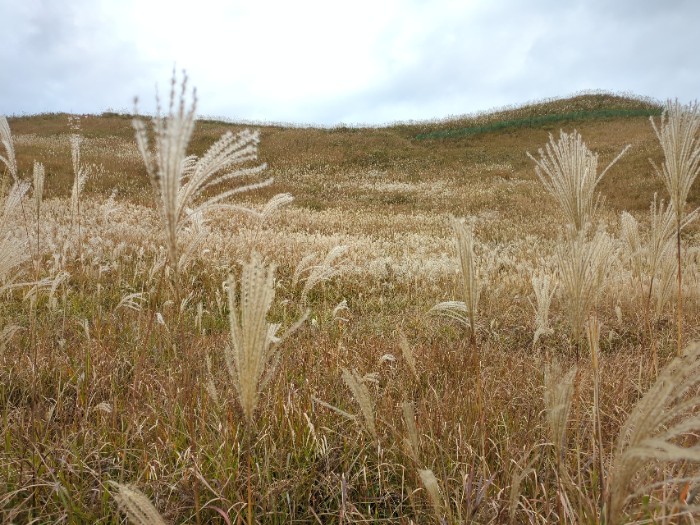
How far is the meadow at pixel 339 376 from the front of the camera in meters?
1.36

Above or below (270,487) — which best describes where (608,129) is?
above

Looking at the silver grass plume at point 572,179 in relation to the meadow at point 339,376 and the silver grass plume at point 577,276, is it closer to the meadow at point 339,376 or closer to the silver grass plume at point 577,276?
the meadow at point 339,376

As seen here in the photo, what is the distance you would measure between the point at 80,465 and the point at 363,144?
35.9 metres

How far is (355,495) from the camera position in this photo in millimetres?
2281

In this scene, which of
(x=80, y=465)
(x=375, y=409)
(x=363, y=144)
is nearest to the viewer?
(x=80, y=465)

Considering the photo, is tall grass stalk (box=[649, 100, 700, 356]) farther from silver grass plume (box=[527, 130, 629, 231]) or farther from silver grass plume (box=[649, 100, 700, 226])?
silver grass plume (box=[527, 130, 629, 231])

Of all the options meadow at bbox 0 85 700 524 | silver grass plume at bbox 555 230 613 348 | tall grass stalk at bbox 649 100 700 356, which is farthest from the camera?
tall grass stalk at bbox 649 100 700 356

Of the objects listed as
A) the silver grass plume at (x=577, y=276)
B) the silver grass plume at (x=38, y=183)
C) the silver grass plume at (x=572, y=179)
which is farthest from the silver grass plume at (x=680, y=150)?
the silver grass plume at (x=38, y=183)

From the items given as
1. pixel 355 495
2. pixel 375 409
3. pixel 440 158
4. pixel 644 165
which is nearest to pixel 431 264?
pixel 375 409

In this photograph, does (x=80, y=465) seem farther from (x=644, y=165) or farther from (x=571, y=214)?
(x=644, y=165)

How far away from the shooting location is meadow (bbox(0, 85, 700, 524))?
4.45 ft

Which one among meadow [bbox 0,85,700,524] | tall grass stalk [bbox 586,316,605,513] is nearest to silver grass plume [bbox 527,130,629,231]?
meadow [bbox 0,85,700,524]

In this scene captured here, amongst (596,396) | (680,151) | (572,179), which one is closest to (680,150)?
(680,151)

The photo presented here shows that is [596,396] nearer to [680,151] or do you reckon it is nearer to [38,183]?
[680,151]
